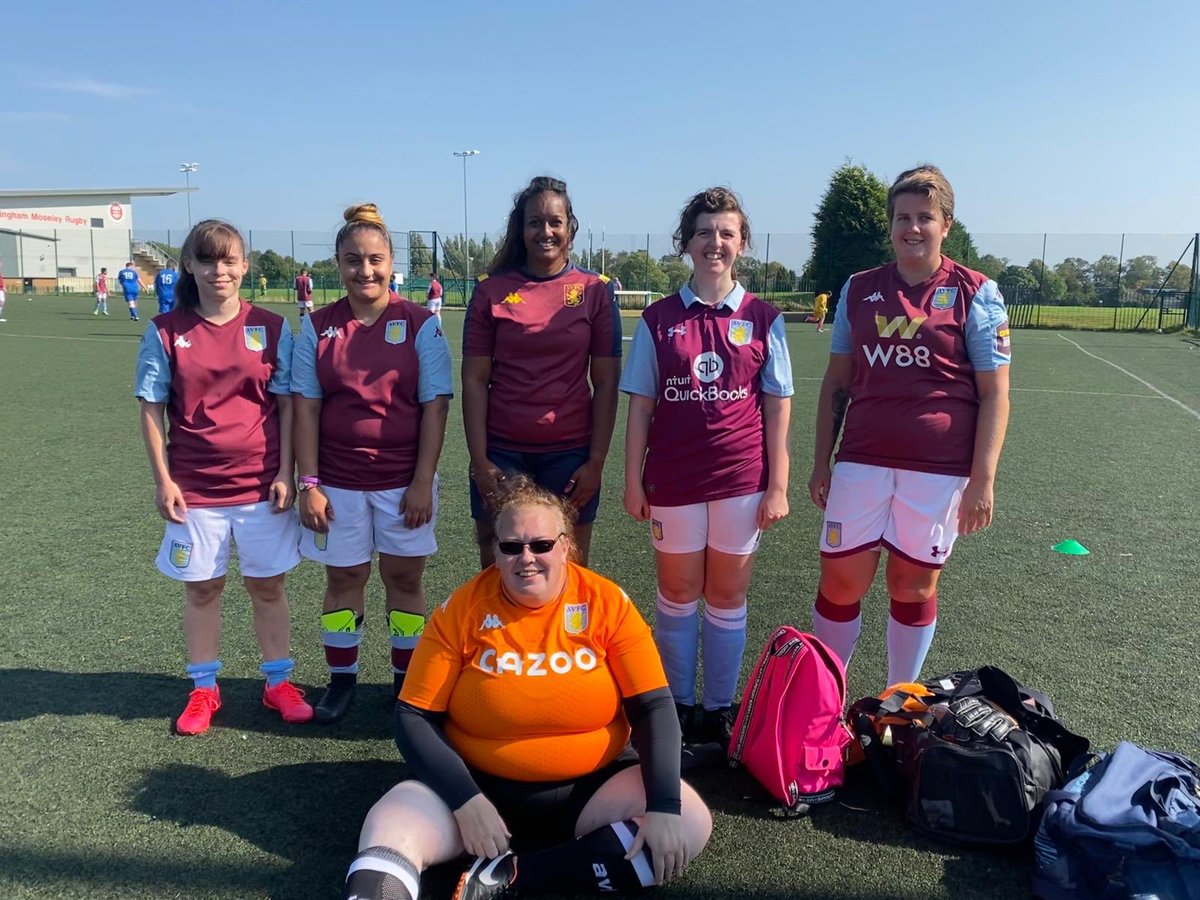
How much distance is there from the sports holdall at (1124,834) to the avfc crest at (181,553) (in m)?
2.89

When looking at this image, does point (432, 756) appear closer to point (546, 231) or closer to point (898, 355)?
point (546, 231)

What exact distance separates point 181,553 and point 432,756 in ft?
4.65

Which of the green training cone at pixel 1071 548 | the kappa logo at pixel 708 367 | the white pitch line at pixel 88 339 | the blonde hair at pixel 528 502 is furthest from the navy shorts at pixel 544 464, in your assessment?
the white pitch line at pixel 88 339

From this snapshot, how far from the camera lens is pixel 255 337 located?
3162 millimetres

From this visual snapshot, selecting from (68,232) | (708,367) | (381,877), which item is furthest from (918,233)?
(68,232)

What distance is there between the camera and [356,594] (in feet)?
11.0

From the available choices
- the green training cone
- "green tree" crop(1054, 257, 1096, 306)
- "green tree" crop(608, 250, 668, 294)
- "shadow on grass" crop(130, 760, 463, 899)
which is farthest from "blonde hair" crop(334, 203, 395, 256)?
"green tree" crop(608, 250, 668, 294)

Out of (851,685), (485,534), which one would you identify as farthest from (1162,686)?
(485,534)

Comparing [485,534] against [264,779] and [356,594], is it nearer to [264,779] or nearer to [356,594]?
[356,594]

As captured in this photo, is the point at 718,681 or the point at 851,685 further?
the point at 851,685

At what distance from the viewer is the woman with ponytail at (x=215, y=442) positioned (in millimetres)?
3066

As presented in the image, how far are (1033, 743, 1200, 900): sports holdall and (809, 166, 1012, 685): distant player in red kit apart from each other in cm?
82

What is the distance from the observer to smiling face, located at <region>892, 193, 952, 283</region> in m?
2.88

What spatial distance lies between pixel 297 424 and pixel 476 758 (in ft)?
4.67
